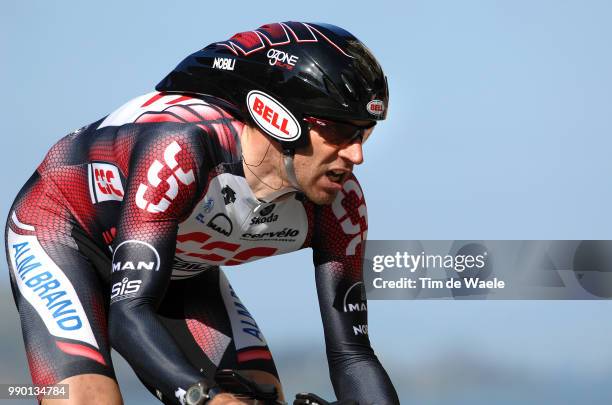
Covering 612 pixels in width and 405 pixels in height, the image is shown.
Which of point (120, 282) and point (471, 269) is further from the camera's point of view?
point (471, 269)

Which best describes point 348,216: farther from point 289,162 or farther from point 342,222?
point 289,162

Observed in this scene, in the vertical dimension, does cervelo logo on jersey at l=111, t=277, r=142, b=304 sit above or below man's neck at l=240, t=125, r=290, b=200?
below

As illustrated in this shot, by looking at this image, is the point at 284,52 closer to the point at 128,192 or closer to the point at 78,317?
the point at 128,192

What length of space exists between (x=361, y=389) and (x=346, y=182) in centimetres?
90

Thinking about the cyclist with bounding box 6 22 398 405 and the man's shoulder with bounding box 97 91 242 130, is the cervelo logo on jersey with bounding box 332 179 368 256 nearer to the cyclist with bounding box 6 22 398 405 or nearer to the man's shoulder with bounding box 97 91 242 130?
the cyclist with bounding box 6 22 398 405

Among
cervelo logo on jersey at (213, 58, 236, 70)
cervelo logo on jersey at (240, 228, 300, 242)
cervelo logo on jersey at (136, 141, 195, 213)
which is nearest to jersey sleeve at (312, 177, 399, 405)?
cervelo logo on jersey at (240, 228, 300, 242)

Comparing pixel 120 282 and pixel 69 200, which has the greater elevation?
pixel 69 200

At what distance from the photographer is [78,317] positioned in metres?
4.90

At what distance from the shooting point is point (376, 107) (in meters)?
4.78

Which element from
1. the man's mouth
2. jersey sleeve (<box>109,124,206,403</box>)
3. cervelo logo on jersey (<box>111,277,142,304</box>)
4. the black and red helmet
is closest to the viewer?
jersey sleeve (<box>109,124,206,403</box>)

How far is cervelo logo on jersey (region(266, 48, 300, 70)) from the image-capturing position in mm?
4836

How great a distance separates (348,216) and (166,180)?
101 cm

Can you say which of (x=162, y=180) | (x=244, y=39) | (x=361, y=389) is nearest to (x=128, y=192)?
(x=162, y=180)

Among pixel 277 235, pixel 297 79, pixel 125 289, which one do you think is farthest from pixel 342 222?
pixel 125 289
